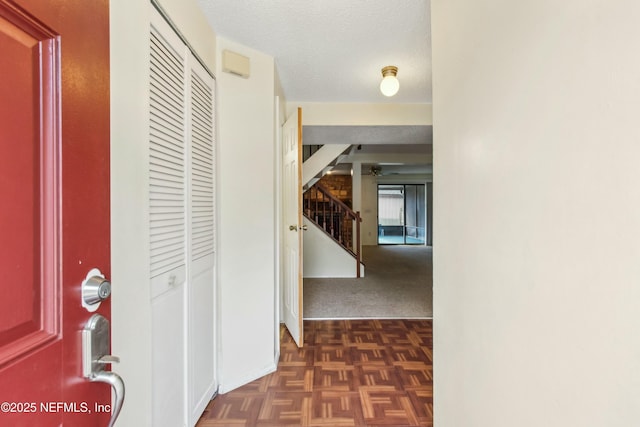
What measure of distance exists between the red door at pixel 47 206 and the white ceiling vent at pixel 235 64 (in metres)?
1.41

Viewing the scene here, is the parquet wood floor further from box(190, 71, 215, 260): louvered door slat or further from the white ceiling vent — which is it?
the white ceiling vent

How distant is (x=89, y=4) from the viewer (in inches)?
23.8

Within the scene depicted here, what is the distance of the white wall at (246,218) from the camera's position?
6.43 ft

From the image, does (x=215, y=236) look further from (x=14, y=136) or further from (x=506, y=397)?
(x=506, y=397)

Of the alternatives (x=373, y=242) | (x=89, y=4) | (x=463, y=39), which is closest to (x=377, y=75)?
(x=463, y=39)

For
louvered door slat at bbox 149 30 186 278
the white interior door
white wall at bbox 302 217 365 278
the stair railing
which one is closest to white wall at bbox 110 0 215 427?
louvered door slat at bbox 149 30 186 278

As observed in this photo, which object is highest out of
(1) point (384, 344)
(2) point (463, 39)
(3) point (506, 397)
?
(2) point (463, 39)

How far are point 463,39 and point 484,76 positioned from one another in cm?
23

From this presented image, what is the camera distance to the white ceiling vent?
75.3 inches

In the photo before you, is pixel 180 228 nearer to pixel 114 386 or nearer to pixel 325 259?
pixel 114 386

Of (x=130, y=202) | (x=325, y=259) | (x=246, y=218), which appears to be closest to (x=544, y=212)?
(x=130, y=202)

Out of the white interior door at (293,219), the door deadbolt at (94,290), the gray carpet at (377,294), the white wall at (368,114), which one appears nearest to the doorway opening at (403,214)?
the gray carpet at (377,294)

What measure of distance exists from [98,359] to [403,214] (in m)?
10.5

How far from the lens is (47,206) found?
0.48 metres
